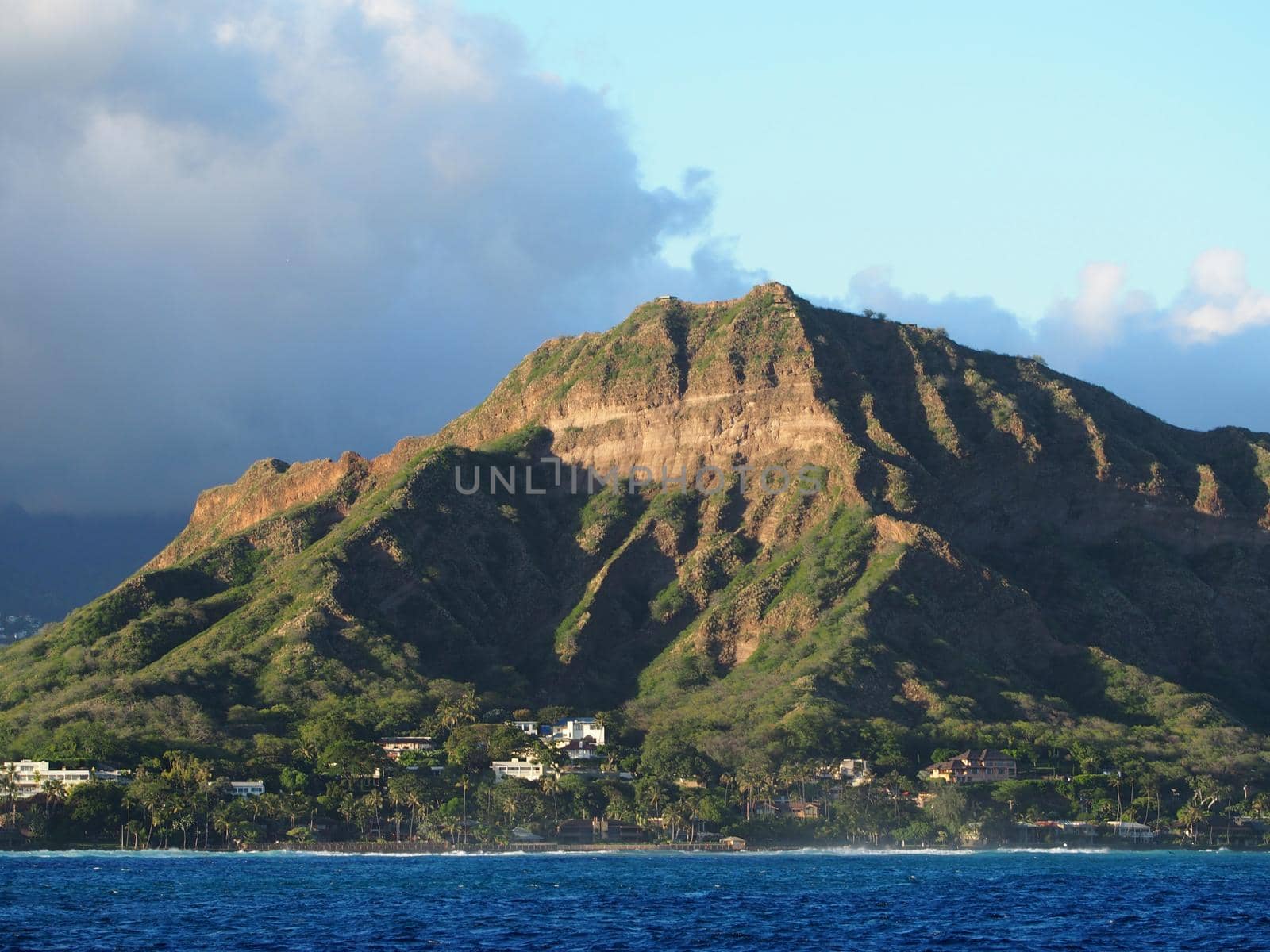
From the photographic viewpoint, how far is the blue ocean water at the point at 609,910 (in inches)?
5527

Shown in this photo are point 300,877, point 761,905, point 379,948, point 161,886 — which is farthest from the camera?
point 300,877

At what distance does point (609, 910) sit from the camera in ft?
520

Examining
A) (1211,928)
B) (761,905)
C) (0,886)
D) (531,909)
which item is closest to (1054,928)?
(1211,928)

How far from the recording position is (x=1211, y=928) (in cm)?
15100

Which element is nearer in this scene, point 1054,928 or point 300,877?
point 1054,928

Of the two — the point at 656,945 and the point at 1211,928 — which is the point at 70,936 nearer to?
the point at 656,945

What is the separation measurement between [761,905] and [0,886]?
6411 cm

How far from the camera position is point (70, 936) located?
456ft

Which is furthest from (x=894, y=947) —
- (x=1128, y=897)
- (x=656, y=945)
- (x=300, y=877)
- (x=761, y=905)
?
(x=300, y=877)

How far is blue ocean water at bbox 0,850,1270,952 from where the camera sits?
140 metres

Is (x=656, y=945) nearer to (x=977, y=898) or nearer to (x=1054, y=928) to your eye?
(x=1054, y=928)

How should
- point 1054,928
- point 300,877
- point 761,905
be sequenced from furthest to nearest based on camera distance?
point 300,877 → point 761,905 → point 1054,928

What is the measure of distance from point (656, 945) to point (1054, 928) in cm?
3142

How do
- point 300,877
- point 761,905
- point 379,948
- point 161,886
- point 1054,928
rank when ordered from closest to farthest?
point 379,948 → point 1054,928 → point 761,905 → point 161,886 → point 300,877
